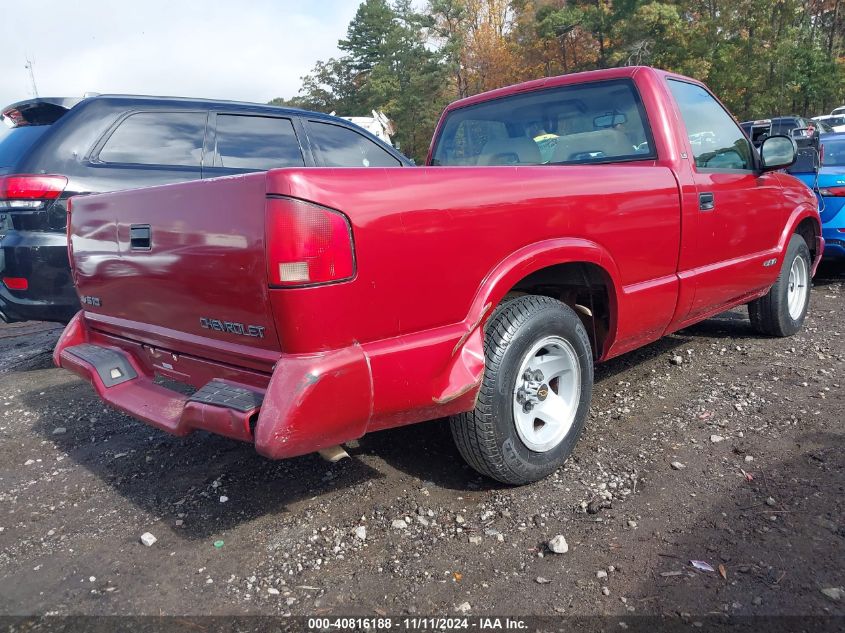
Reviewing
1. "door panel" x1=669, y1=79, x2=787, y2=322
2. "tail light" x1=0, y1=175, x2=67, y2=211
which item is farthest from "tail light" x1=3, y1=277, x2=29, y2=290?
"door panel" x1=669, y1=79, x2=787, y2=322

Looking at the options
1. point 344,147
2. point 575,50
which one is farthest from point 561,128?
point 575,50

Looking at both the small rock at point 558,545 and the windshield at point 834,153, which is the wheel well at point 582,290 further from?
the windshield at point 834,153

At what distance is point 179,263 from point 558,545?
5.84ft

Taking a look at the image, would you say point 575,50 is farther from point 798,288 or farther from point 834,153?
point 798,288

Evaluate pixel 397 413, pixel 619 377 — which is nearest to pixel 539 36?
pixel 619 377

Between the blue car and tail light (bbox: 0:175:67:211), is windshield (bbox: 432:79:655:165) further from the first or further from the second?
the blue car

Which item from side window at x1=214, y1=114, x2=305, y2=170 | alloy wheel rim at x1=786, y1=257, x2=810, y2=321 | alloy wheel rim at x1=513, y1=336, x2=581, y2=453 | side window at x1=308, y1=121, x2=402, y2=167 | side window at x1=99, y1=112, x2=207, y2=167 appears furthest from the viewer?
side window at x1=308, y1=121, x2=402, y2=167

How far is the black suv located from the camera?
4.17m

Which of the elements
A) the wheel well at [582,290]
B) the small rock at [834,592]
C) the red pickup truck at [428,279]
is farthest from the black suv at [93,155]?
the small rock at [834,592]

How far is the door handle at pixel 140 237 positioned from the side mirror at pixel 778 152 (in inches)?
149

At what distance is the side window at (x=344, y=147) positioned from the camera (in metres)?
5.66

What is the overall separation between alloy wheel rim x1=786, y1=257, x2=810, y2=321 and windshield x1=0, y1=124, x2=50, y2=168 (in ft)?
18.8

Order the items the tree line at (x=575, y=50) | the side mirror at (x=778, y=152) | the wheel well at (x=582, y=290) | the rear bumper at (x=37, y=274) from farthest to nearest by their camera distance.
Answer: the tree line at (x=575, y=50)
the rear bumper at (x=37, y=274)
the side mirror at (x=778, y=152)
the wheel well at (x=582, y=290)

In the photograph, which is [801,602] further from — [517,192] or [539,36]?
[539,36]
